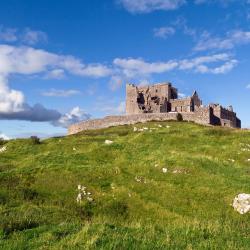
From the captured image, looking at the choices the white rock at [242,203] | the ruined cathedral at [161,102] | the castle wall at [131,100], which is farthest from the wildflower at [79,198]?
the castle wall at [131,100]

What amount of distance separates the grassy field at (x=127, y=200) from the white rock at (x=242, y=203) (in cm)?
40

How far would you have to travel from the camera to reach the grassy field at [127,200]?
13289mm

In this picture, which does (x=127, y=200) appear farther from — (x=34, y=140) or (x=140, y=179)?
(x=34, y=140)

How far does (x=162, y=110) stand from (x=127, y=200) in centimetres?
7441

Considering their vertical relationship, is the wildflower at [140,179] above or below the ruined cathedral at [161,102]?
below

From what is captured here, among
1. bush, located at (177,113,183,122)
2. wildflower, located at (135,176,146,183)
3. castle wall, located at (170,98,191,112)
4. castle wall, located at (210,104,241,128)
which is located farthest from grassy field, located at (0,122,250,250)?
castle wall, located at (170,98,191,112)

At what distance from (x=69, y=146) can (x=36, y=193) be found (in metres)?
21.1

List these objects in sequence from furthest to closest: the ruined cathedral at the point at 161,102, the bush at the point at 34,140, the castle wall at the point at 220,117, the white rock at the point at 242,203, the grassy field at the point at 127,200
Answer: the ruined cathedral at the point at 161,102 → the castle wall at the point at 220,117 → the bush at the point at 34,140 → the white rock at the point at 242,203 → the grassy field at the point at 127,200

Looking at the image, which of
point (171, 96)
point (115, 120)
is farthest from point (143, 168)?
point (171, 96)

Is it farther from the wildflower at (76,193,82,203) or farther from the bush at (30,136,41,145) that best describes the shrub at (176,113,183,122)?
the wildflower at (76,193,82,203)

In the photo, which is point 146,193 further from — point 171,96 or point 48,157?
point 171,96

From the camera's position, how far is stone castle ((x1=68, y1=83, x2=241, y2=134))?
85812 mm

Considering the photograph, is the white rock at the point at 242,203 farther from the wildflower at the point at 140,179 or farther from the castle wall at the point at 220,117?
the castle wall at the point at 220,117

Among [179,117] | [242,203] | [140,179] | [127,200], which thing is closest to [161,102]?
[179,117]
